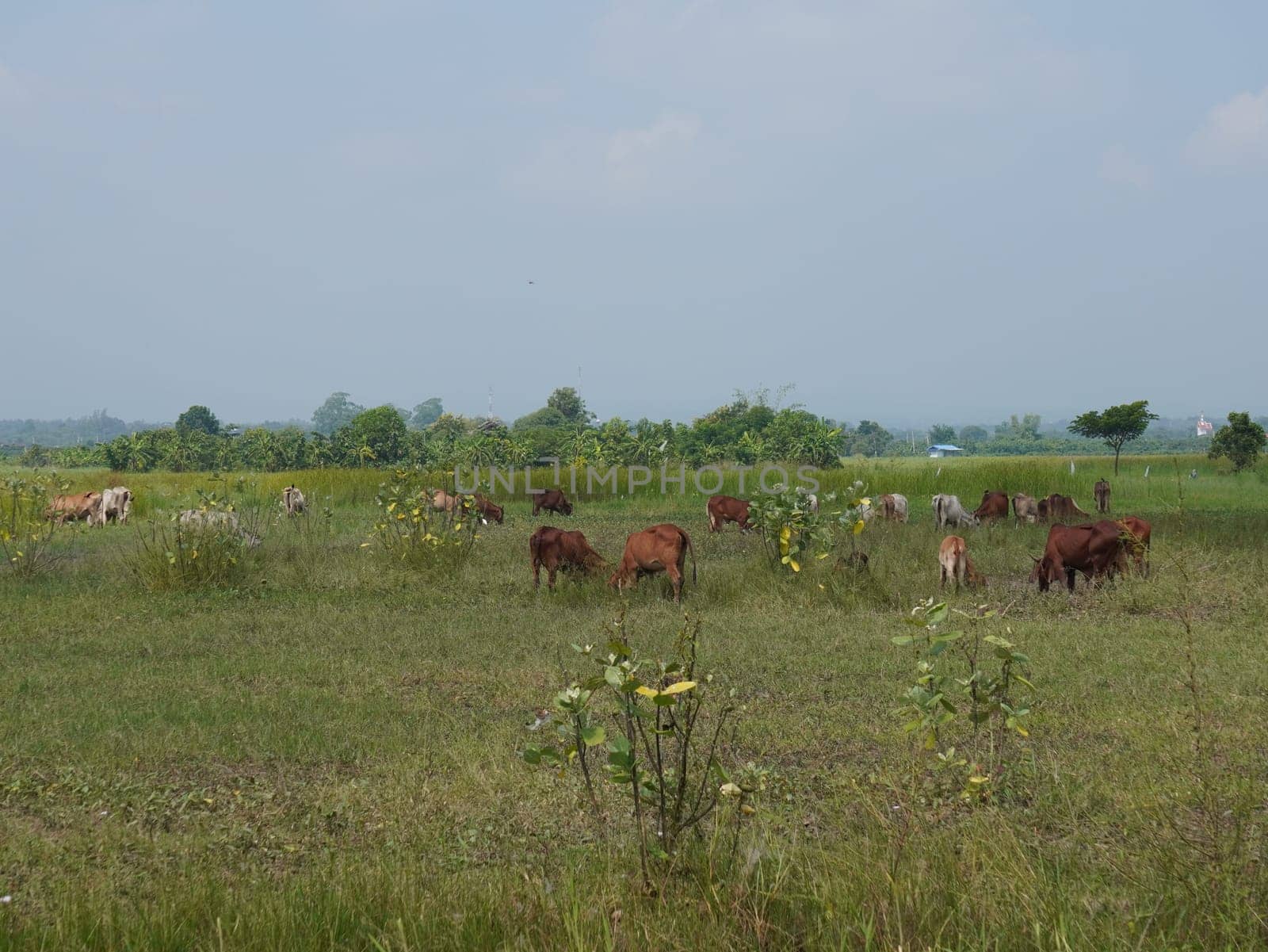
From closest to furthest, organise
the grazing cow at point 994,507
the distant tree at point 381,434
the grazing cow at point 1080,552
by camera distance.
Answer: the grazing cow at point 1080,552, the grazing cow at point 994,507, the distant tree at point 381,434

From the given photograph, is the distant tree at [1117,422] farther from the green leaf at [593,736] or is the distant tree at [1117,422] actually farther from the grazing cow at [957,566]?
the green leaf at [593,736]

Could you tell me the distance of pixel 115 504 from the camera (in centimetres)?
2209

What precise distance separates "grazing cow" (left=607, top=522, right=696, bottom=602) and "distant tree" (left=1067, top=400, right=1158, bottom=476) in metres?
23.1

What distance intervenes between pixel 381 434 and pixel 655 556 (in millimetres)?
43923

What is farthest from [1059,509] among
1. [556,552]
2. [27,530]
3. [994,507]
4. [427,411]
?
[427,411]

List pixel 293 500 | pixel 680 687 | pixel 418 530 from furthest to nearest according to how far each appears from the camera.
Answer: pixel 293 500
pixel 418 530
pixel 680 687

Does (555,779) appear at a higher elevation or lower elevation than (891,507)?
lower

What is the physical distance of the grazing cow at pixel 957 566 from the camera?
1141 cm

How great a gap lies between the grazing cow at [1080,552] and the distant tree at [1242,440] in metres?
23.7

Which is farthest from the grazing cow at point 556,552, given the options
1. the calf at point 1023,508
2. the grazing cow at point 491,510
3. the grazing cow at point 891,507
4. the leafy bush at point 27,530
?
the calf at point 1023,508

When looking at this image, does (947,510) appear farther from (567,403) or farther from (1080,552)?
(567,403)

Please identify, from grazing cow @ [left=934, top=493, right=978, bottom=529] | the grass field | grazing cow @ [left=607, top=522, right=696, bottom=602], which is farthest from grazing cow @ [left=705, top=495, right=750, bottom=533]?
grazing cow @ [left=607, top=522, right=696, bottom=602]

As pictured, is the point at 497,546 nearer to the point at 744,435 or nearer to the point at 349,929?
the point at 349,929

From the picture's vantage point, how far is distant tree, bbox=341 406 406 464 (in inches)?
2084
